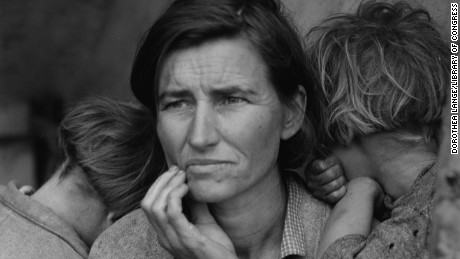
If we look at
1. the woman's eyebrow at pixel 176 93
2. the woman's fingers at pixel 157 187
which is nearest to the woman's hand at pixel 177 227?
the woman's fingers at pixel 157 187

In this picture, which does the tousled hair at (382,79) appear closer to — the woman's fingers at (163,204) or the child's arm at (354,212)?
the child's arm at (354,212)

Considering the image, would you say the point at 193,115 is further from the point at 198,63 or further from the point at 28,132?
the point at 28,132

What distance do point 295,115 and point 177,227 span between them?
1.96 feet

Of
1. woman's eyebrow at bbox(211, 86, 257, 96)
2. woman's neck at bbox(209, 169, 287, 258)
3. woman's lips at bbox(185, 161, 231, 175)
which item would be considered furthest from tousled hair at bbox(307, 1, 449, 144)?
woman's lips at bbox(185, 161, 231, 175)

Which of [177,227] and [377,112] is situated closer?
[177,227]

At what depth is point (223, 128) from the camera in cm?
253

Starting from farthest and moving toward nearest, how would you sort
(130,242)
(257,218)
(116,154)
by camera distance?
(116,154) → (130,242) → (257,218)

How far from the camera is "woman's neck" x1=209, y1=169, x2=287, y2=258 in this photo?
108 inches

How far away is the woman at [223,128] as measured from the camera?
8.38 ft

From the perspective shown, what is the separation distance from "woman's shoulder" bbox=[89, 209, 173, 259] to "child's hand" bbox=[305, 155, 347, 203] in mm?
590

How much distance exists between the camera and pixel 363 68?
290cm

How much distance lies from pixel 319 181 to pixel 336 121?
0.23 metres

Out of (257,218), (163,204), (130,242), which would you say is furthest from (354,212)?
(130,242)

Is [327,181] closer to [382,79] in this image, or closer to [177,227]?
→ [382,79]
